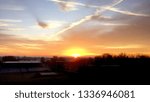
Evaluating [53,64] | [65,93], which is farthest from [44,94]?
[53,64]

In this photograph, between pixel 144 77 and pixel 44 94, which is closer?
pixel 44 94

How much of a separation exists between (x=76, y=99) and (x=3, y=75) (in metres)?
1.50

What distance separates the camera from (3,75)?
245 inches

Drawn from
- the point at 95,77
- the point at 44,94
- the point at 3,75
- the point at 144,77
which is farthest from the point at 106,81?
the point at 3,75

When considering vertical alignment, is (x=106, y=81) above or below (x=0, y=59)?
below

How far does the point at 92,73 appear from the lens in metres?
6.48

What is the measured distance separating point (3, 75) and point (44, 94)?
0.93 m

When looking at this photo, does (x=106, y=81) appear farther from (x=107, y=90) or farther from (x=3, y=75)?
(x=3, y=75)

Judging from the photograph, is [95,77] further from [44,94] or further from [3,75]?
[3,75]

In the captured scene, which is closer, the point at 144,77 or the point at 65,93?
the point at 65,93

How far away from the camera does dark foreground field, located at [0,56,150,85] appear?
6.25m

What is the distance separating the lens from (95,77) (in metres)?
6.39

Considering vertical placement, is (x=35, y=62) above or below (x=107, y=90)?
above

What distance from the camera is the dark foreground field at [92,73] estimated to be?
20.5 ft
